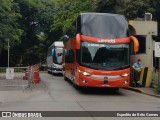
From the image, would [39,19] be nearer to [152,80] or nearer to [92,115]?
[152,80]

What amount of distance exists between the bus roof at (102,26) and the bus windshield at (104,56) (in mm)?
589

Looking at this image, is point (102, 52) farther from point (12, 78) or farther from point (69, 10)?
point (69, 10)

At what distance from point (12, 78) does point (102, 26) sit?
7562 mm

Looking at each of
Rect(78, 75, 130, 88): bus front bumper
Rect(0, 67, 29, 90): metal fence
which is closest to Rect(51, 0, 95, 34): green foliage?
Rect(0, 67, 29, 90): metal fence

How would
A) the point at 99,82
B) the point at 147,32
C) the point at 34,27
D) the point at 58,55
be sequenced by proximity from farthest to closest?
the point at 34,27 → the point at 58,55 → the point at 147,32 → the point at 99,82

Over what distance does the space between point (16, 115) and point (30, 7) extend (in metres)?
55.0

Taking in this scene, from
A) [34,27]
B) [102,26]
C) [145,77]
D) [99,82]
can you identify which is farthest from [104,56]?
[34,27]

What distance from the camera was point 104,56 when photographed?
2088cm

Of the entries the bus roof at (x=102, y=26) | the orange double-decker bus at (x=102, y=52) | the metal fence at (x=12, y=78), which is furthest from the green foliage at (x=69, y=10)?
the orange double-decker bus at (x=102, y=52)

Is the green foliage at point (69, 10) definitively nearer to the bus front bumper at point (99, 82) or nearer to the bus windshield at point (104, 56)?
the bus windshield at point (104, 56)

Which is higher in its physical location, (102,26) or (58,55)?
(102,26)

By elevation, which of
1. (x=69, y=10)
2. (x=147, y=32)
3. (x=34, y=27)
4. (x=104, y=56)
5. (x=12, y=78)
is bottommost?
(x=12, y=78)

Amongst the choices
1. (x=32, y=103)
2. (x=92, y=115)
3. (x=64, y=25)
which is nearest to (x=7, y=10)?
(x=64, y=25)

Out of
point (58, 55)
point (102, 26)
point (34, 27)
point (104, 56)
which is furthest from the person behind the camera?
point (34, 27)
